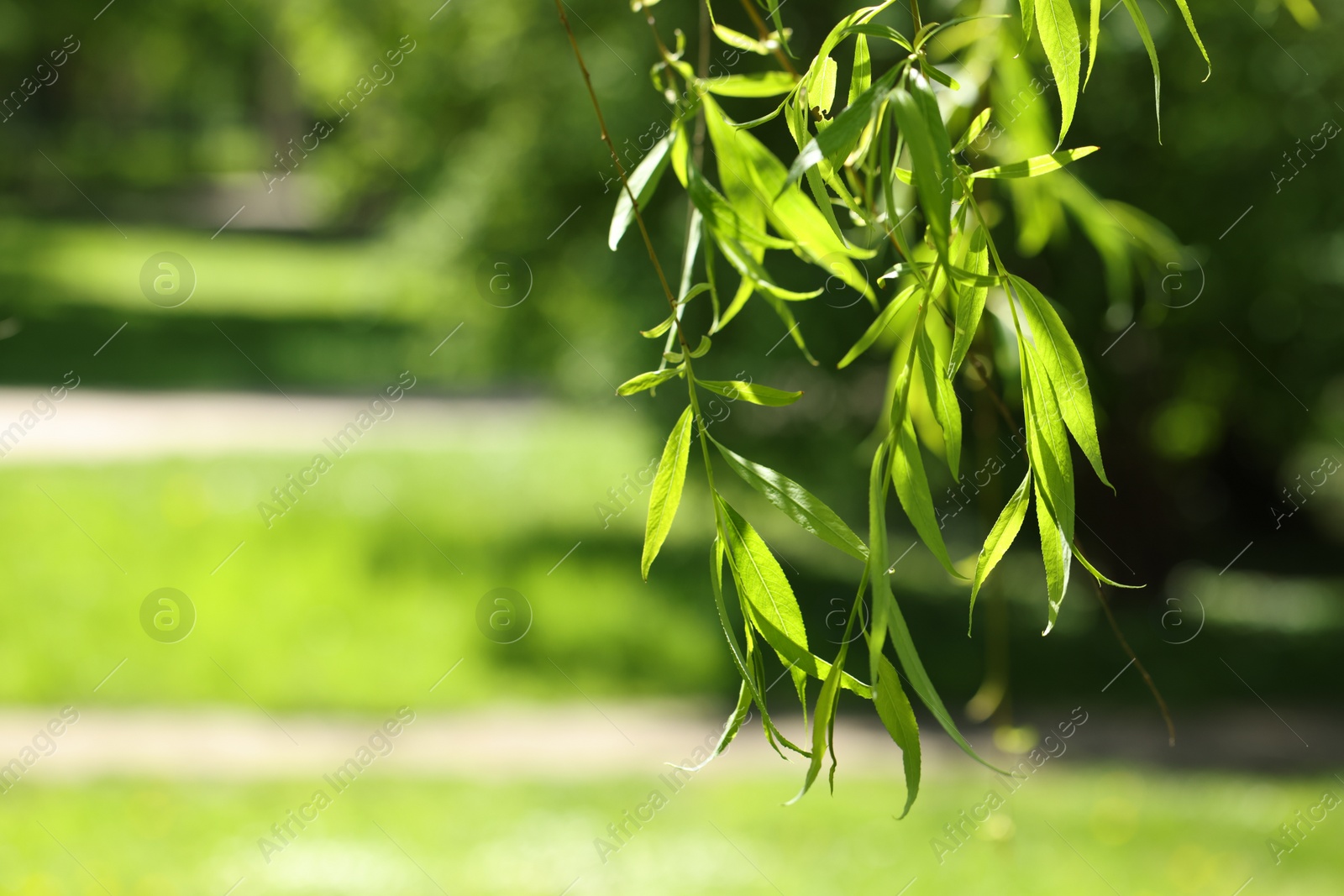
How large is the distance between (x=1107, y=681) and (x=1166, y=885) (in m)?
2.76

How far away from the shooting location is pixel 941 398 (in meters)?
1.03

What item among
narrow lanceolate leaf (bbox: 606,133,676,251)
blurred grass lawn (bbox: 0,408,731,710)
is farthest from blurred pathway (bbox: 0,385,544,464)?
narrow lanceolate leaf (bbox: 606,133,676,251)

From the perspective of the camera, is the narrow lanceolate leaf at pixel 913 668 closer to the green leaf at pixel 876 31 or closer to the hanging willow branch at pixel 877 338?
the hanging willow branch at pixel 877 338

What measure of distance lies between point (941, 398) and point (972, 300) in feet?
0.28

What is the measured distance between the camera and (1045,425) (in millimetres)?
1025

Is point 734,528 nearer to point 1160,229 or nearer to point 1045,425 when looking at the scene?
point 1045,425

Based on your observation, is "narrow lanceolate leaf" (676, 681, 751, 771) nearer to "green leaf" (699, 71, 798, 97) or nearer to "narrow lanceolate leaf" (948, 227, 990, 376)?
"narrow lanceolate leaf" (948, 227, 990, 376)

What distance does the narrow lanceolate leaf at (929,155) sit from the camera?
876mm

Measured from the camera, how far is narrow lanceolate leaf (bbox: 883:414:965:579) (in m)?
0.99

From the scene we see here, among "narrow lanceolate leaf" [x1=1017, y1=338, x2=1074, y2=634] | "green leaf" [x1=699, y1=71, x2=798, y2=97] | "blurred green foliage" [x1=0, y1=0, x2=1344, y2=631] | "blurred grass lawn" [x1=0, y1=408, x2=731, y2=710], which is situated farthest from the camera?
"blurred grass lawn" [x1=0, y1=408, x2=731, y2=710]

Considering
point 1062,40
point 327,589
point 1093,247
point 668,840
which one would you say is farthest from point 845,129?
point 327,589

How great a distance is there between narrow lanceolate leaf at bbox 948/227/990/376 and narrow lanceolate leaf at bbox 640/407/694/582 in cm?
22

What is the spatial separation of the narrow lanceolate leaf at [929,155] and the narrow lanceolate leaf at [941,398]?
11 cm

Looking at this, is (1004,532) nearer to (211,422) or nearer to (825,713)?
(825,713)
